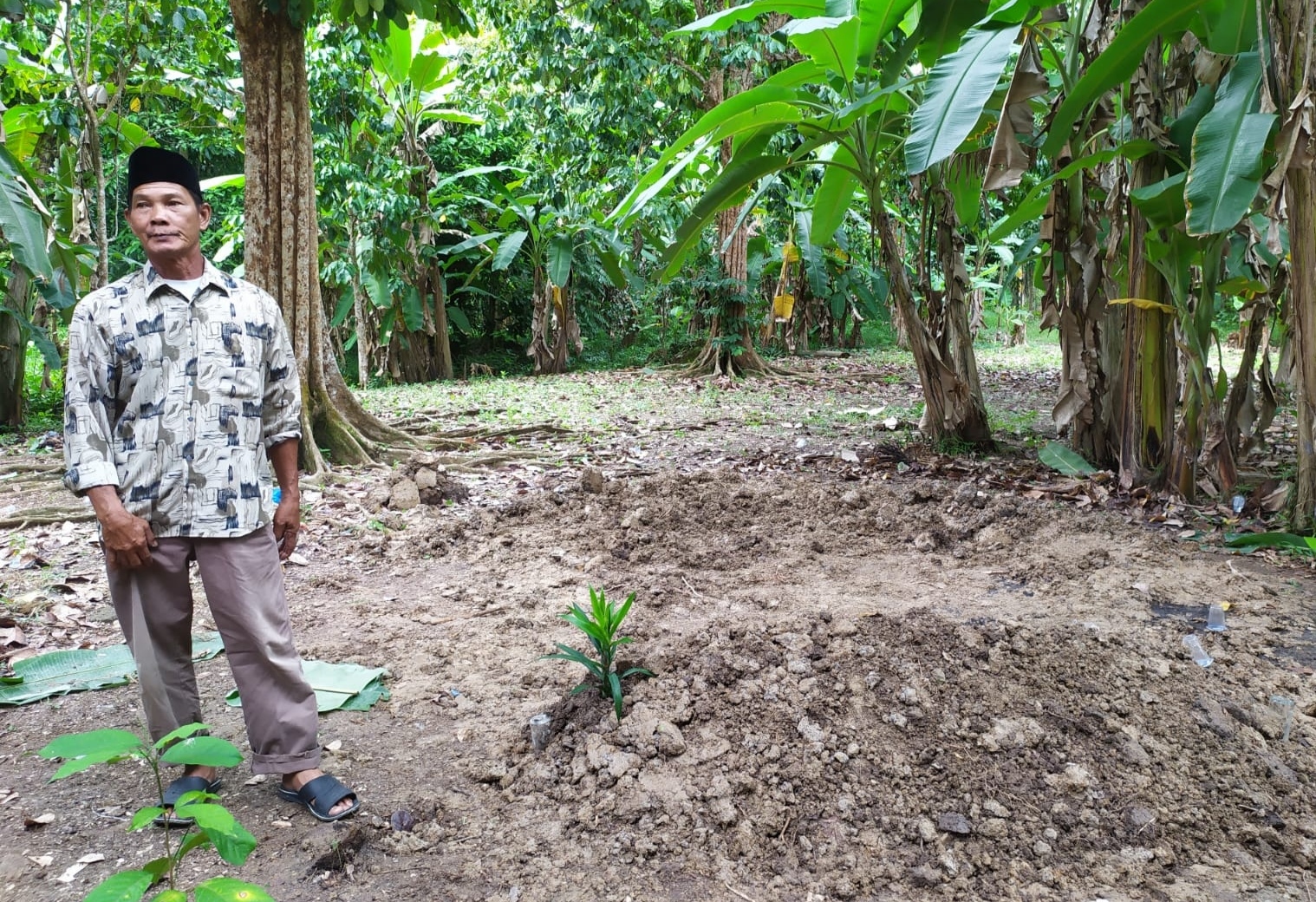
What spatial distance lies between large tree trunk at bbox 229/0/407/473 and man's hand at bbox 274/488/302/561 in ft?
8.90

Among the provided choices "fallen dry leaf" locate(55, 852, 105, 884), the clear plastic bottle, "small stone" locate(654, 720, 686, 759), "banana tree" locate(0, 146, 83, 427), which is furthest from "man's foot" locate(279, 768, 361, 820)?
"banana tree" locate(0, 146, 83, 427)

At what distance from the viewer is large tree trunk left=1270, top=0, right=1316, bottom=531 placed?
9.55ft

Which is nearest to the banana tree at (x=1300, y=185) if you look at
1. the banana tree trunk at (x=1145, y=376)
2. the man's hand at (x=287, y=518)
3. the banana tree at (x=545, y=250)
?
the banana tree trunk at (x=1145, y=376)

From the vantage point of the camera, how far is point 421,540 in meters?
4.19

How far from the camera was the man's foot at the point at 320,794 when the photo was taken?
1988 mm

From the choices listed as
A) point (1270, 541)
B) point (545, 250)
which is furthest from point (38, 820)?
point (545, 250)

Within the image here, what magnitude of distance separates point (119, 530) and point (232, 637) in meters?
0.33

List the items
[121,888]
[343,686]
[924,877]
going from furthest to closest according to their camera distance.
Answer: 1. [343,686]
2. [924,877]
3. [121,888]

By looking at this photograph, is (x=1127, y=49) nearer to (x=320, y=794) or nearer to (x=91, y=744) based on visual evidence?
(x=320, y=794)

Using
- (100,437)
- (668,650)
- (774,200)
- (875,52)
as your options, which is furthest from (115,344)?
(774,200)

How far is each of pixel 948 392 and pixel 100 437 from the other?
447 cm

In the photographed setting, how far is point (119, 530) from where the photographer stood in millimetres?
1864

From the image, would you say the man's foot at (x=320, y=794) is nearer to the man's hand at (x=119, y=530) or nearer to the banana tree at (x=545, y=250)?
the man's hand at (x=119, y=530)

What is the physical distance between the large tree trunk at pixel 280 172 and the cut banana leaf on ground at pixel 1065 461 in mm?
3961
